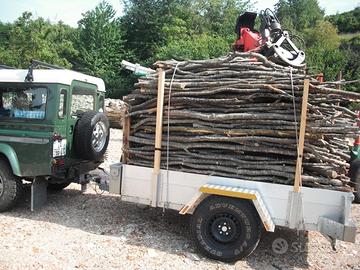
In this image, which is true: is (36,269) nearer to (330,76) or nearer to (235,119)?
(235,119)

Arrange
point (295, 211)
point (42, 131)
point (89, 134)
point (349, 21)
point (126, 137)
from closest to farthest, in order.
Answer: point (295, 211) → point (126, 137) → point (42, 131) → point (89, 134) → point (349, 21)

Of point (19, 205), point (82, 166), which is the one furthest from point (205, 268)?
point (19, 205)

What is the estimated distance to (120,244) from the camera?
546cm

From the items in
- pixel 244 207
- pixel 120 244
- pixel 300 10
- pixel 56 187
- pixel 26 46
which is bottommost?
pixel 120 244

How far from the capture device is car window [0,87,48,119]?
6.32m

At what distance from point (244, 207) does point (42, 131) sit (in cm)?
329

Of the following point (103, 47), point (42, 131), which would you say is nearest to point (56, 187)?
point (42, 131)

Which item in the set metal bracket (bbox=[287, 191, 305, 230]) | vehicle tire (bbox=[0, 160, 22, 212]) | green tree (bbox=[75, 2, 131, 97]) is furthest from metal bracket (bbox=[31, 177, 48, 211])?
green tree (bbox=[75, 2, 131, 97])

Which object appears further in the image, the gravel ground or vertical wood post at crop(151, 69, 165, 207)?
vertical wood post at crop(151, 69, 165, 207)

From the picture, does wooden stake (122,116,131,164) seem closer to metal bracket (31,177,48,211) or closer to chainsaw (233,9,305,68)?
metal bracket (31,177,48,211)

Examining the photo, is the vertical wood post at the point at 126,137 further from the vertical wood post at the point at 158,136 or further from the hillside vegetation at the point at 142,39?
the hillside vegetation at the point at 142,39

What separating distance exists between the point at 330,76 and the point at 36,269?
24252mm

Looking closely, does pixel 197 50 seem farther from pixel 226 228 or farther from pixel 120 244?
pixel 226 228

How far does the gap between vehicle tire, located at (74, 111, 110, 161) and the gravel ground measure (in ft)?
3.28
